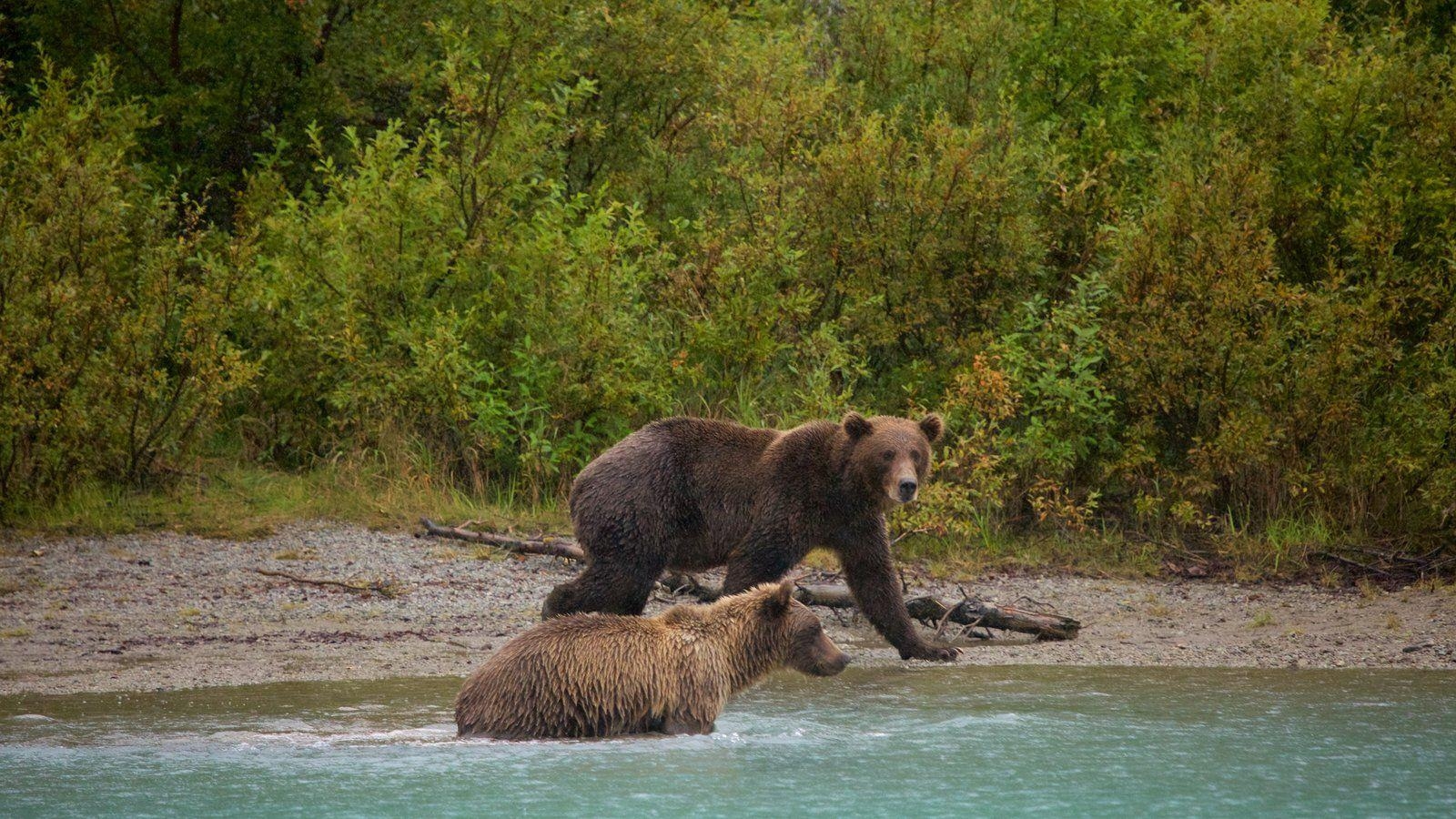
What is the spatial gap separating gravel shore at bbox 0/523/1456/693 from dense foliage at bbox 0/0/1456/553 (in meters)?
1.23

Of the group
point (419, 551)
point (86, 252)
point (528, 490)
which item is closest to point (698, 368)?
point (528, 490)

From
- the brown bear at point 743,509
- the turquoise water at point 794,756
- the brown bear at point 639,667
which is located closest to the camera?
the turquoise water at point 794,756

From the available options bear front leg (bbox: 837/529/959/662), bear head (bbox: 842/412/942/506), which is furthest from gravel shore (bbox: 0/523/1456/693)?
bear head (bbox: 842/412/942/506)

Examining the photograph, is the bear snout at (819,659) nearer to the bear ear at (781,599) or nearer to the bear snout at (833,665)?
the bear snout at (833,665)

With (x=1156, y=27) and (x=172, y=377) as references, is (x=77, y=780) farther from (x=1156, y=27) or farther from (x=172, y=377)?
(x=1156, y=27)

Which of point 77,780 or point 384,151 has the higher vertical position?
point 384,151

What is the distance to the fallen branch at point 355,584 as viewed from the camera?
1080cm

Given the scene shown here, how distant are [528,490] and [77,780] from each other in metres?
7.02

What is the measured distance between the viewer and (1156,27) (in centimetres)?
1554

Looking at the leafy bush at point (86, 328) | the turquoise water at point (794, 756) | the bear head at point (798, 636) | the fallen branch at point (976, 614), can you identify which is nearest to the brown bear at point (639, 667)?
the bear head at point (798, 636)

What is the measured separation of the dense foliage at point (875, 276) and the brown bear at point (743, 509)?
9.19 feet

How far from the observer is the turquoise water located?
6.33 m

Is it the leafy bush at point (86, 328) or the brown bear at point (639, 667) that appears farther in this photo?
the leafy bush at point (86, 328)

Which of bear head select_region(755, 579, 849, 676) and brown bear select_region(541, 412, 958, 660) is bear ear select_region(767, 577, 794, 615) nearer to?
bear head select_region(755, 579, 849, 676)
